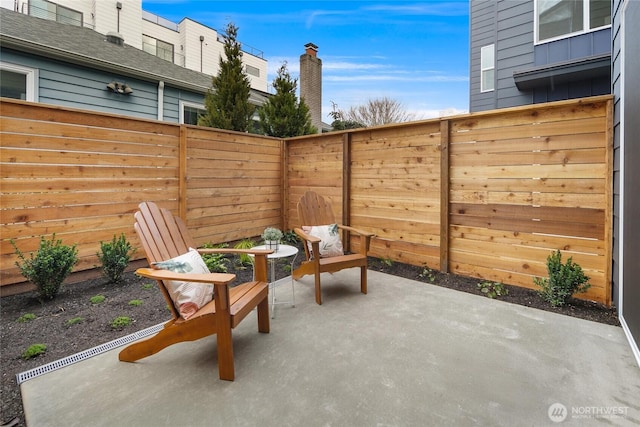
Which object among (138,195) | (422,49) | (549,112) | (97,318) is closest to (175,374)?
(97,318)

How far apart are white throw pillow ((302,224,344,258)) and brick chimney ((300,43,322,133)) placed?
24.8 ft

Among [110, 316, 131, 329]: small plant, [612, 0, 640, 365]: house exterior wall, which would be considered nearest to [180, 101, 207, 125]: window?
[110, 316, 131, 329]: small plant

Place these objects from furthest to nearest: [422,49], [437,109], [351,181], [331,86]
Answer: [437,109] → [331,86] → [422,49] → [351,181]

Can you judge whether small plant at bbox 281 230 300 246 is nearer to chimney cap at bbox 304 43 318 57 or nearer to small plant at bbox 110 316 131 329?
small plant at bbox 110 316 131 329

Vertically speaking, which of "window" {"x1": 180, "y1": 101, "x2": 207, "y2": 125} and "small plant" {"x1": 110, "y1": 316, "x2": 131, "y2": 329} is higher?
"window" {"x1": 180, "y1": 101, "x2": 207, "y2": 125}

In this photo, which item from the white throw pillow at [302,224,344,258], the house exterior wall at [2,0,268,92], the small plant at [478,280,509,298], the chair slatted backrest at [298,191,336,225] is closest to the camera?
the small plant at [478,280,509,298]

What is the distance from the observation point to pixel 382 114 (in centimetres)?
1369

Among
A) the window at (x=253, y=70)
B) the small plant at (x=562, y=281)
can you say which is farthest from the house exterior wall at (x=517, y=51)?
the window at (x=253, y=70)

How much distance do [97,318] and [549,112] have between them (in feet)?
14.7

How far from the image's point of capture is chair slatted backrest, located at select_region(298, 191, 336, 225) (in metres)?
3.48

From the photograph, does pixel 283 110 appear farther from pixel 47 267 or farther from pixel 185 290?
pixel 185 290

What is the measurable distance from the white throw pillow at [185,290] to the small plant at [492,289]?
273 cm

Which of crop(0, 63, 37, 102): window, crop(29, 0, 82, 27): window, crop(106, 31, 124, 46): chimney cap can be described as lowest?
crop(0, 63, 37, 102): window

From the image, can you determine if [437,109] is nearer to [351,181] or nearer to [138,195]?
[351,181]
